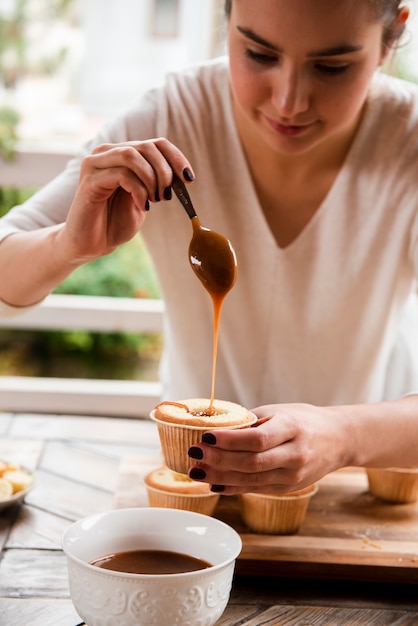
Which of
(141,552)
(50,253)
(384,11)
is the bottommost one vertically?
(141,552)

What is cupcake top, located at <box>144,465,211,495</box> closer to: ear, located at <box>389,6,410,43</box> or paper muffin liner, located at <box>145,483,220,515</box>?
paper muffin liner, located at <box>145,483,220,515</box>

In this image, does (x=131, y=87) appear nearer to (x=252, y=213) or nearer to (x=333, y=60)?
(x=252, y=213)

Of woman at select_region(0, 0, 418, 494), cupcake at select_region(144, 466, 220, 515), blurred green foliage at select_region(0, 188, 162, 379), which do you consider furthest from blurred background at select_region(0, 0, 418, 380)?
cupcake at select_region(144, 466, 220, 515)

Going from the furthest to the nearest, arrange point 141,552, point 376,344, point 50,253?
point 376,344
point 50,253
point 141,552

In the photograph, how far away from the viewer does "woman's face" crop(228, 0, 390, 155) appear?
1.52 meters

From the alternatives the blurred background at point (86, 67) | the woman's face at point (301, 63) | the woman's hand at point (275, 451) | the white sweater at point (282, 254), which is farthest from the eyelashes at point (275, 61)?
the blurred background at point (86, 67)

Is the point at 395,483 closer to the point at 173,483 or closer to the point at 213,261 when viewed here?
the point at 173,483

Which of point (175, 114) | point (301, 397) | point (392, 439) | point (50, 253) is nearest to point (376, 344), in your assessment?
point (301, 397)

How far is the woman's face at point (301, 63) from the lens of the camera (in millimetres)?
1519

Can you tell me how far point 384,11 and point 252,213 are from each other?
23.3 inches

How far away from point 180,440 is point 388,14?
94 centimetres

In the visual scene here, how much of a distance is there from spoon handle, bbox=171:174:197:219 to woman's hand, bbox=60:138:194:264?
0.05 feet

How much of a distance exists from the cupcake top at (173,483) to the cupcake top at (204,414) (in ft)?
0.67

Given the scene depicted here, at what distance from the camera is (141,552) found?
1328 millimetres
